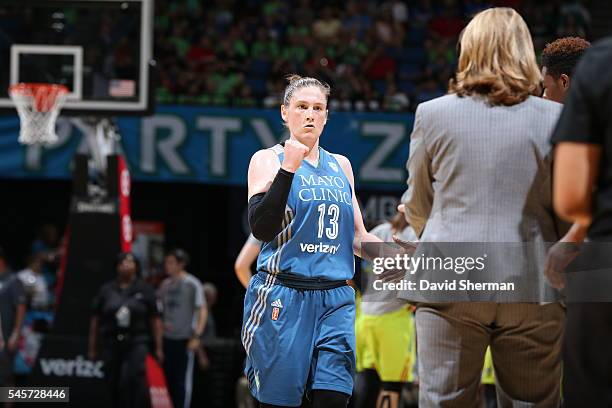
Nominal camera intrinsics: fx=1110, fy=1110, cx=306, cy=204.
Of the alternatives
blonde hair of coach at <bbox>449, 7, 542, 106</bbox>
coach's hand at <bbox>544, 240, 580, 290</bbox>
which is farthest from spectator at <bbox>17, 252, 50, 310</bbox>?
coach's hand at <bbox>544, 240, 580, 290</bbox>

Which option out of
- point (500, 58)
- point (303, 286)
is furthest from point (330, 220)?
point (500, 58)

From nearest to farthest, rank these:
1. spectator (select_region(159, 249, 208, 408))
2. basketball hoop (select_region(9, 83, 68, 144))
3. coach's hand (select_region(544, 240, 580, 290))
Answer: coach's hand (select_region(544, 240, 580, 290)) < basketball hoop (select_region(9, 83, 68, 144)) < spectator (select_region(159, 249, 208, 408))

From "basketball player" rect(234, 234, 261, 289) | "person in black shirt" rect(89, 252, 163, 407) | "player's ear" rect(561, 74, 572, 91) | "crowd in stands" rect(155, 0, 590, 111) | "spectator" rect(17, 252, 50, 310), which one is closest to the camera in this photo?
"player's ear" rect(561, 74, 572, 91)

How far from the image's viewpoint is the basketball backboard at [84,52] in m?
12.2

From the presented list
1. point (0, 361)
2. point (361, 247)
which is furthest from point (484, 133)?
point (0, 361)

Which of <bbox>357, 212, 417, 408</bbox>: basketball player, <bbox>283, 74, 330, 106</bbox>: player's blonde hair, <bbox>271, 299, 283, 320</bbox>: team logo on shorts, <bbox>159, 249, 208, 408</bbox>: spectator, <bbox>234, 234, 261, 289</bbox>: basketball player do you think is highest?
<bbox>283, 74, 330, 106</bbox>: player's blonde hair

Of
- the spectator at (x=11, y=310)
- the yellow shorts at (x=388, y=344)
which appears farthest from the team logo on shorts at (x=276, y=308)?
the spectator at (x=11, y=310)

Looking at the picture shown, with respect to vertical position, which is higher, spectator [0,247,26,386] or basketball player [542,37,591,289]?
basketball player [542,37,591,289]

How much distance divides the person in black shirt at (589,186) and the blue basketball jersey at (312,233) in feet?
6.47

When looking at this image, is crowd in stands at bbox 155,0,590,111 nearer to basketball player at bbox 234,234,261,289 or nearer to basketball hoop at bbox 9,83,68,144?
basketball hoop at bbox 9,83,68,144

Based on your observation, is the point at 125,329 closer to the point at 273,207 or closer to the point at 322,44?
the point at 322,44

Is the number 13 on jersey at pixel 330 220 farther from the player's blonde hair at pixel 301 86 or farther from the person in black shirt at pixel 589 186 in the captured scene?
the person in black shirt at pixel 589 186

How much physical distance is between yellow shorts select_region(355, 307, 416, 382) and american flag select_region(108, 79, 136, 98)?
4419mm

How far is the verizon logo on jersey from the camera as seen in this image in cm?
532
